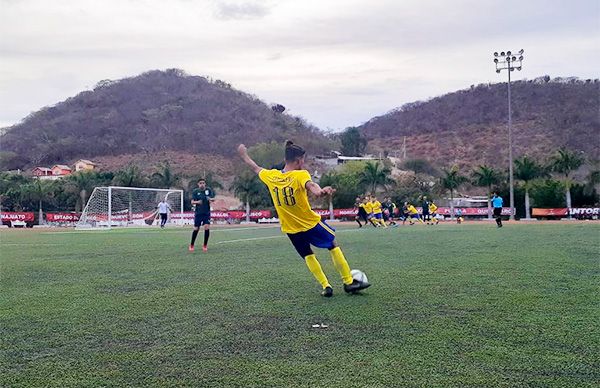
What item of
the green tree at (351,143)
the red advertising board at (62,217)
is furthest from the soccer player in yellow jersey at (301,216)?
the green tree at (351,143)

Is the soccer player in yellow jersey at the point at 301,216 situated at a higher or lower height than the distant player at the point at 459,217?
higher

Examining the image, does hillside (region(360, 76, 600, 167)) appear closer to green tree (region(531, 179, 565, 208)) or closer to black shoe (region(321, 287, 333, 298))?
green tree (region(531, 179, 565, 208))

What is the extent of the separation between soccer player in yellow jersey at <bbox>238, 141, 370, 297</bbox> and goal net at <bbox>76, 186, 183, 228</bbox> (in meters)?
29.7

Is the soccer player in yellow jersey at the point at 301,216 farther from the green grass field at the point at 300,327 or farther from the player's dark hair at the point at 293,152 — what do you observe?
the green grass field at the point at 300,327

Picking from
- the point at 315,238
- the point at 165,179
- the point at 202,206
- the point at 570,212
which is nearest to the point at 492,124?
the point at 570,212

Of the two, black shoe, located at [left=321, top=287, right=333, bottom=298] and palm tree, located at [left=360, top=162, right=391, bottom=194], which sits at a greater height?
palm tree, located at [left=360, top=162, right=391, bottom=194]

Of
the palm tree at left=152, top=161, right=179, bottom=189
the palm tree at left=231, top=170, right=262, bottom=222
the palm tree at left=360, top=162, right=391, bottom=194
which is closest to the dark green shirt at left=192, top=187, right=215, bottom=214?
the palm tree at left=231, top=170, right=262, bottom=222

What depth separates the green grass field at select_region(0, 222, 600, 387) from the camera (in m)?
4.34

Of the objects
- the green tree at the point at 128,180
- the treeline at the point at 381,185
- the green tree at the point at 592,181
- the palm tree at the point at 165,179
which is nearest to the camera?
the green tree at the point at 592,181

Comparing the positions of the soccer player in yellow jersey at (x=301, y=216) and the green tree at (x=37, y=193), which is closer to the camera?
the soccer player in yellow jersey at (x=301, y=216)

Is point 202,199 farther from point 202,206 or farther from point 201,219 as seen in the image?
point 201,219

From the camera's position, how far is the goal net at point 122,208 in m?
37.1

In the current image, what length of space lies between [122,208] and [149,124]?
88.9 m

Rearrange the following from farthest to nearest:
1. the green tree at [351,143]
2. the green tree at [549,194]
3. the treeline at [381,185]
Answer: the green tree at [351,143], the treeline at [381,185], the green tree at [549,194]
